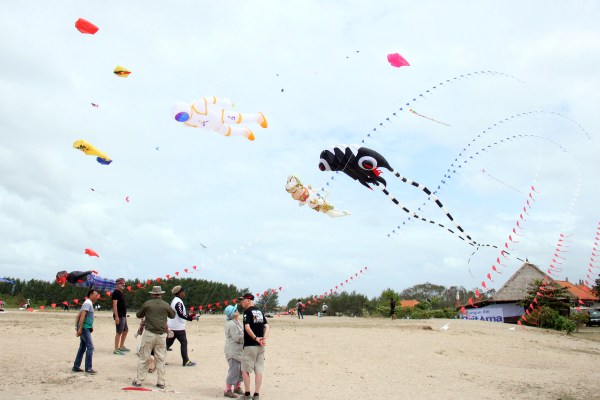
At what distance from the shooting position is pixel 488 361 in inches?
552

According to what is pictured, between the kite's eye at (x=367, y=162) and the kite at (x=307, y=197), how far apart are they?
1.68 metres

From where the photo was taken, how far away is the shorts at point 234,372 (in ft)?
27.7

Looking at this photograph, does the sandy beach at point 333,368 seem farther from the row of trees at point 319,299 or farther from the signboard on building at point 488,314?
the signboard on building at point 488,314

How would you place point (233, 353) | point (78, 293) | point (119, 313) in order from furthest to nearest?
point (78, 293)
point (119, 313)
point (233, 353)

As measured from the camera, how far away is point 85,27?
574 inches

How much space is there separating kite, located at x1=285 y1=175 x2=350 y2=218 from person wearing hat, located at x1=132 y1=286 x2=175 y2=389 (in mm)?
7258

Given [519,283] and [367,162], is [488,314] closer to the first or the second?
[519,283]

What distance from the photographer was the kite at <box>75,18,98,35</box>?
47.4 ft

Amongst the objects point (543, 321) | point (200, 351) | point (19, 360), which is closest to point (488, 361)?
point (200, 351)

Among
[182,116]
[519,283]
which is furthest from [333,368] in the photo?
[519,283]

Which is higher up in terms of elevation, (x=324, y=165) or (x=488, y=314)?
(x=324, y=165)

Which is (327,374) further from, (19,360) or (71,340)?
(71,340)

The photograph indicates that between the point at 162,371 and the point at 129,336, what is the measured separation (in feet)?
24.0

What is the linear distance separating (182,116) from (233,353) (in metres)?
7.33
